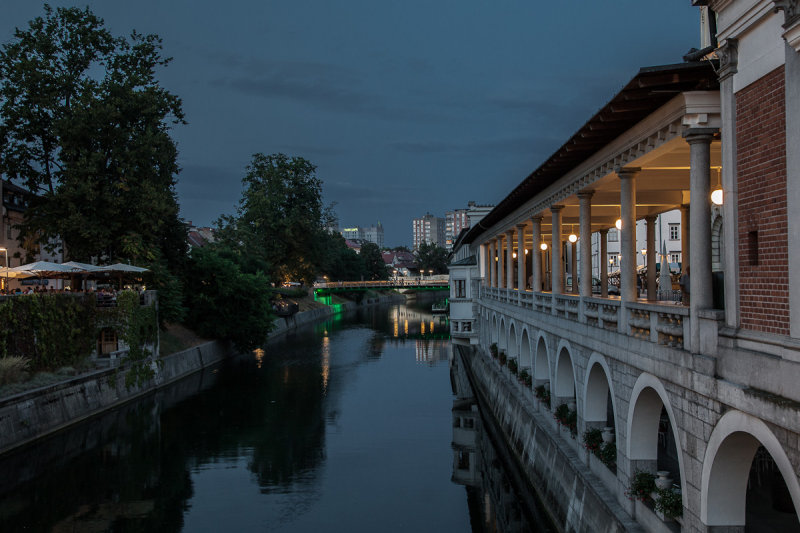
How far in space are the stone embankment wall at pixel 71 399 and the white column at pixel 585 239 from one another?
1991 centimetres

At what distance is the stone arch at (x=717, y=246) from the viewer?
12.9m

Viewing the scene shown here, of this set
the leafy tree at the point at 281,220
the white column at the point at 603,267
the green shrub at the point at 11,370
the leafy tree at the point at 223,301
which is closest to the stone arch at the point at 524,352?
the white column at the point at 603,267

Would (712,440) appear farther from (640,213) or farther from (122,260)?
(122,260)

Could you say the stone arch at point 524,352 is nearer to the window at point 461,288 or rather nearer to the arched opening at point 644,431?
the arched opening at point 644,431

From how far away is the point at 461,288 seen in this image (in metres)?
44.4

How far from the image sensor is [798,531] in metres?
11.3

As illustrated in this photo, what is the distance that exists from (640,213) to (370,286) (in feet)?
251

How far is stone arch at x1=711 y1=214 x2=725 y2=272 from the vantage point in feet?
42.4

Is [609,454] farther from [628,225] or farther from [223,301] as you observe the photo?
[223,301]

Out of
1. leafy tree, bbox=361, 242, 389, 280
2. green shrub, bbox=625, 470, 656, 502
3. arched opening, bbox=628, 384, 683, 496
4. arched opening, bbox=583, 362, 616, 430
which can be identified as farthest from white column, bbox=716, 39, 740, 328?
leafy tree, bbox=361, 242, 389, 280

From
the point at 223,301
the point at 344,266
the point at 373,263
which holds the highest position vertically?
the point at 373,263

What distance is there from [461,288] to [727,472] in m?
35.6

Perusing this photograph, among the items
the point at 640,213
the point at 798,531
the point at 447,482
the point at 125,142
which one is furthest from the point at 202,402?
the point at 798,531

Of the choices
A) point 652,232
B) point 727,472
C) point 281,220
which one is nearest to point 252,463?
point 652,232
